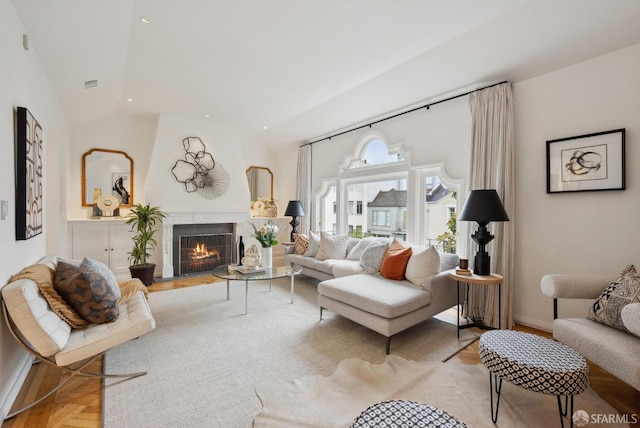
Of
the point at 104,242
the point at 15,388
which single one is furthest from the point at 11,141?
the point at 104,242

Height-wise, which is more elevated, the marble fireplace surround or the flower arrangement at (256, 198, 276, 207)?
the flower arrangement at (256, 198, 276, 207)

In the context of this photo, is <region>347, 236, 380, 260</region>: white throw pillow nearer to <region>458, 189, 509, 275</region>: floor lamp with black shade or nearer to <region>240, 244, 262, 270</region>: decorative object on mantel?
<region>240, 244, 262, 270</region>: decorative object on mantel

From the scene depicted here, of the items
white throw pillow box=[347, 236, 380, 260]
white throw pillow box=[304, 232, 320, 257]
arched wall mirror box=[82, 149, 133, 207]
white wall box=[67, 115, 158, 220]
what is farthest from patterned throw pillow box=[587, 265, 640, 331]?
arched wall mirror box=[82, 149, 133, 207]

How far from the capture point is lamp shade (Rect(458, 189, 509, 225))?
281 cm

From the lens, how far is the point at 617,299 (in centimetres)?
197

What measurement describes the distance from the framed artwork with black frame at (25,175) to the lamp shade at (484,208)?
12.1ft

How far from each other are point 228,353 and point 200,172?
13.3 ft

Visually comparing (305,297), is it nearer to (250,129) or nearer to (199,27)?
(199,27)

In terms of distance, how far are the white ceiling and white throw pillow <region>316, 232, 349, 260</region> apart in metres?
2.14

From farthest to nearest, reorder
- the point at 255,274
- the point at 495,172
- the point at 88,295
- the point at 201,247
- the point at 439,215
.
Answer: the point at 201,247
the point at 439,215
the point at 255,274
the point at 495,172
the point at 88,295

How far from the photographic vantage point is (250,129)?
20.3 ft

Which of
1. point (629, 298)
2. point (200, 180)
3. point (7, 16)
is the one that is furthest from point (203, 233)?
point (629, 298)

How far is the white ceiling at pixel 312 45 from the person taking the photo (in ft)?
7.69

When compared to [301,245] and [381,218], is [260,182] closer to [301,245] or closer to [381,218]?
[301,245]
